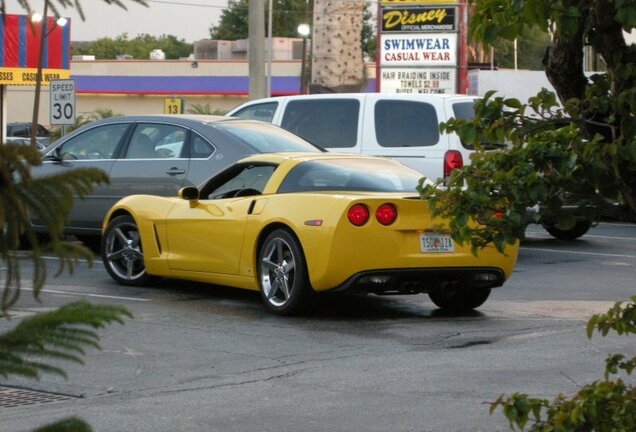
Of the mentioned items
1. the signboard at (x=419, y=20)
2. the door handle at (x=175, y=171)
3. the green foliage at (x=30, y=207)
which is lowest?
the door handle at (x=175, y=171)

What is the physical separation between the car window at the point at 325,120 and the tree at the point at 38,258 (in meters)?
13.9

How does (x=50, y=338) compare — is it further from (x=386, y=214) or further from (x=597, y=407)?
(x=386, y=214)

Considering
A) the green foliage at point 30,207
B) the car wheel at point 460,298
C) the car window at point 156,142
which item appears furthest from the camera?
the car window at point 156,142

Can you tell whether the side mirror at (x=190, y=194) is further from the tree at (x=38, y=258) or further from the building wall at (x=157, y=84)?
the building wall at (x=157, y=84)

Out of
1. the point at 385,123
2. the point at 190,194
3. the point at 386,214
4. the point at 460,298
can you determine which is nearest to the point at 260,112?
the point at 385,123

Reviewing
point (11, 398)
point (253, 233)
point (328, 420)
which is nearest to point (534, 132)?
point (328, 420)

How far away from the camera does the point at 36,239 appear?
234 centimetres

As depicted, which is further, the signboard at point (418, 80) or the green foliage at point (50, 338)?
the signboard at point (418, 80)

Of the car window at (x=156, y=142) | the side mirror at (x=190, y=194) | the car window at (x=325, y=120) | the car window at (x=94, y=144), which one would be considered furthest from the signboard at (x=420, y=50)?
the side mirror at (x=190, y=194)

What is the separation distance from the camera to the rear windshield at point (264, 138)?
13445mm

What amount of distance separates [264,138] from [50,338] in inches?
449

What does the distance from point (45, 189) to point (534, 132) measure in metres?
2.50

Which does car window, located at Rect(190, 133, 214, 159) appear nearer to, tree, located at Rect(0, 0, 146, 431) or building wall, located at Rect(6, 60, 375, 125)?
tree, located at Rect(0, 0, 146, 431)

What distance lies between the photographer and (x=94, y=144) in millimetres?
14945
